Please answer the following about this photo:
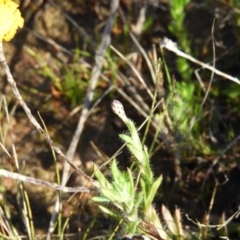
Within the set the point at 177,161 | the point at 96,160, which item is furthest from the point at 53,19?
the point at 177,161

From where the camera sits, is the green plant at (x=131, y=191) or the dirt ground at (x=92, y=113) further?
the dirt ground at (x=92, y=113)

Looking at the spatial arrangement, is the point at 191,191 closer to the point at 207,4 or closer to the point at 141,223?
the point at 141,223

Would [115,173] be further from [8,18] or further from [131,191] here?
[8,18]

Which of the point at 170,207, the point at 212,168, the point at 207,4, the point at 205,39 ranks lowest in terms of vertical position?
the point at 170,207

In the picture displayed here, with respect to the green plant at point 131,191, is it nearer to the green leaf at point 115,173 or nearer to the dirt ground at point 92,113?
the green leaf at point 115,173

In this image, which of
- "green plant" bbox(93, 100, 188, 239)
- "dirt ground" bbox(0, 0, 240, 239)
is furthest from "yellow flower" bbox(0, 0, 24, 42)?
"dirt ground" bbox(0, 0, 240, 239)

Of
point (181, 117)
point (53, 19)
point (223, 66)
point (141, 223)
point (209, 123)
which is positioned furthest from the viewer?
point (53, 19)

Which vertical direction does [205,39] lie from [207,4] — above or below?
below

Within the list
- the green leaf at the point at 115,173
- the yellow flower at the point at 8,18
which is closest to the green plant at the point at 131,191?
the green leaf at the point at 115,173
